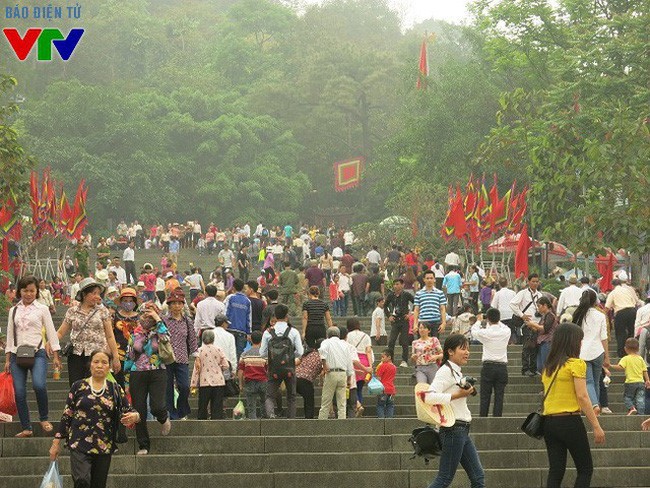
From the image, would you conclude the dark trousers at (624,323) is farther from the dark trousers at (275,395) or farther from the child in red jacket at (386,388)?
the dark trousers at (275,395)

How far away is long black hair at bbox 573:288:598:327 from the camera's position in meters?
15.6

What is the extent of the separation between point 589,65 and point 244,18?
165ft

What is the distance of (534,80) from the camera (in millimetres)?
53625

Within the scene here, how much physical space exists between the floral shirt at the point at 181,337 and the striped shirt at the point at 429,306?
189 inches

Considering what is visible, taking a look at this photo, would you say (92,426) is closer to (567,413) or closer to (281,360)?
(567,413)

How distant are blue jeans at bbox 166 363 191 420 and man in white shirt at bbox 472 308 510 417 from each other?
3451mm

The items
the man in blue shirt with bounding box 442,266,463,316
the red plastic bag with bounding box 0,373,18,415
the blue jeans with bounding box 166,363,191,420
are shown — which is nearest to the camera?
the red plastic bag with bounding box 0,373,18,415

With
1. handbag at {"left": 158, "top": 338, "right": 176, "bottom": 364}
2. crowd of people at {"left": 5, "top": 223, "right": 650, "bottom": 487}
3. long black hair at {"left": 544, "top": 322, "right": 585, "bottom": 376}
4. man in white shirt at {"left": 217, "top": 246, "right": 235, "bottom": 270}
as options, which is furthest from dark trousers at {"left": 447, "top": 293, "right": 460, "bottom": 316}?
long black hair at {"left": 544, "top": 322, "right": 585, "bottom": 376}

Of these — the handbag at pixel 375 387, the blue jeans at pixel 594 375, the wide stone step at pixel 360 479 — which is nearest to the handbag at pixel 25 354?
the wide stone step at pixel 360 479

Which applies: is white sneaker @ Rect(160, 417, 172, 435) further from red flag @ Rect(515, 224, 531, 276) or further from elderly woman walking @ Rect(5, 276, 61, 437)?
red flag @ Rect(515, 224, 531, 276)

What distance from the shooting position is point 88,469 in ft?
38.5

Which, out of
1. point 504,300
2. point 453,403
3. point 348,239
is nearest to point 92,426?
point 453,403

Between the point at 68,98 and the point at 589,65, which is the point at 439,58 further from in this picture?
the point at 589,65

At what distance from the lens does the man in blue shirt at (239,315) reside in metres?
20.9
